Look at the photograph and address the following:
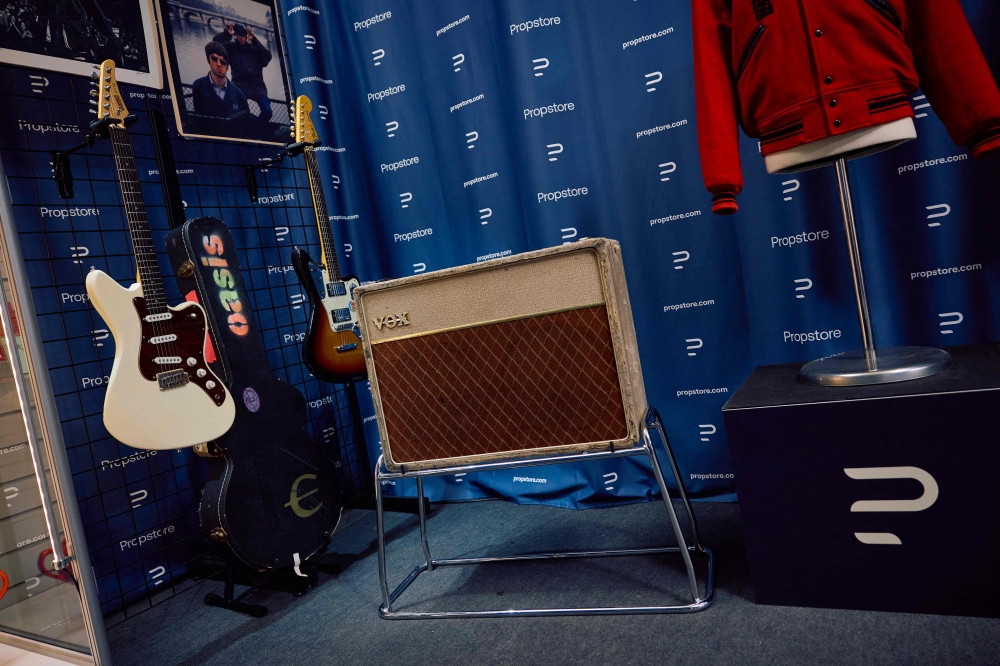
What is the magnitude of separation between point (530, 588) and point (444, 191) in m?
1.52

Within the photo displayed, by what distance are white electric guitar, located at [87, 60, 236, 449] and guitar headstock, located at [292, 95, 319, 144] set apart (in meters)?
0.60

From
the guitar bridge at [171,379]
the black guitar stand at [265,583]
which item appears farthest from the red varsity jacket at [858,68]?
the black guitar stand at [265,583]

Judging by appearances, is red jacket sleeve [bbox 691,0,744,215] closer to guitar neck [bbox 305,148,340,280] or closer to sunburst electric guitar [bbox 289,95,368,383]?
sunburst electric guitar [bbox 289,95,368,383]

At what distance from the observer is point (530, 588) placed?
5.74 feet

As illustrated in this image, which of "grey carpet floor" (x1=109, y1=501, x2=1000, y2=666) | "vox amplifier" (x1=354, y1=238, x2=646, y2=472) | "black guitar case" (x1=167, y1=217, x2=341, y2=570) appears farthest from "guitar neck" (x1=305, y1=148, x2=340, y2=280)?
"grey carpet floor" (x1=109, y1=501, x2=1000, y2=666)

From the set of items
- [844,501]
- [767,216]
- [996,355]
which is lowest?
[844,501]

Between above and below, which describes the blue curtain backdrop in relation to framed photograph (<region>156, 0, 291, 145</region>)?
below

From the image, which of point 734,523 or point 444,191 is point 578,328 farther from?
point 444,191

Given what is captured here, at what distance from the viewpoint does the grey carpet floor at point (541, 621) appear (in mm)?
1279

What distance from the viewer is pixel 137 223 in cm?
188

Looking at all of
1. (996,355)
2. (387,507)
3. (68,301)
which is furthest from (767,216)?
(68,301)

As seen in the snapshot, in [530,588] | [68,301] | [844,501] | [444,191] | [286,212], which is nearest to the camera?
[844,501]

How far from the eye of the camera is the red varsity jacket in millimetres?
1385

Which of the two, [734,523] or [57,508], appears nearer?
[57,508]
